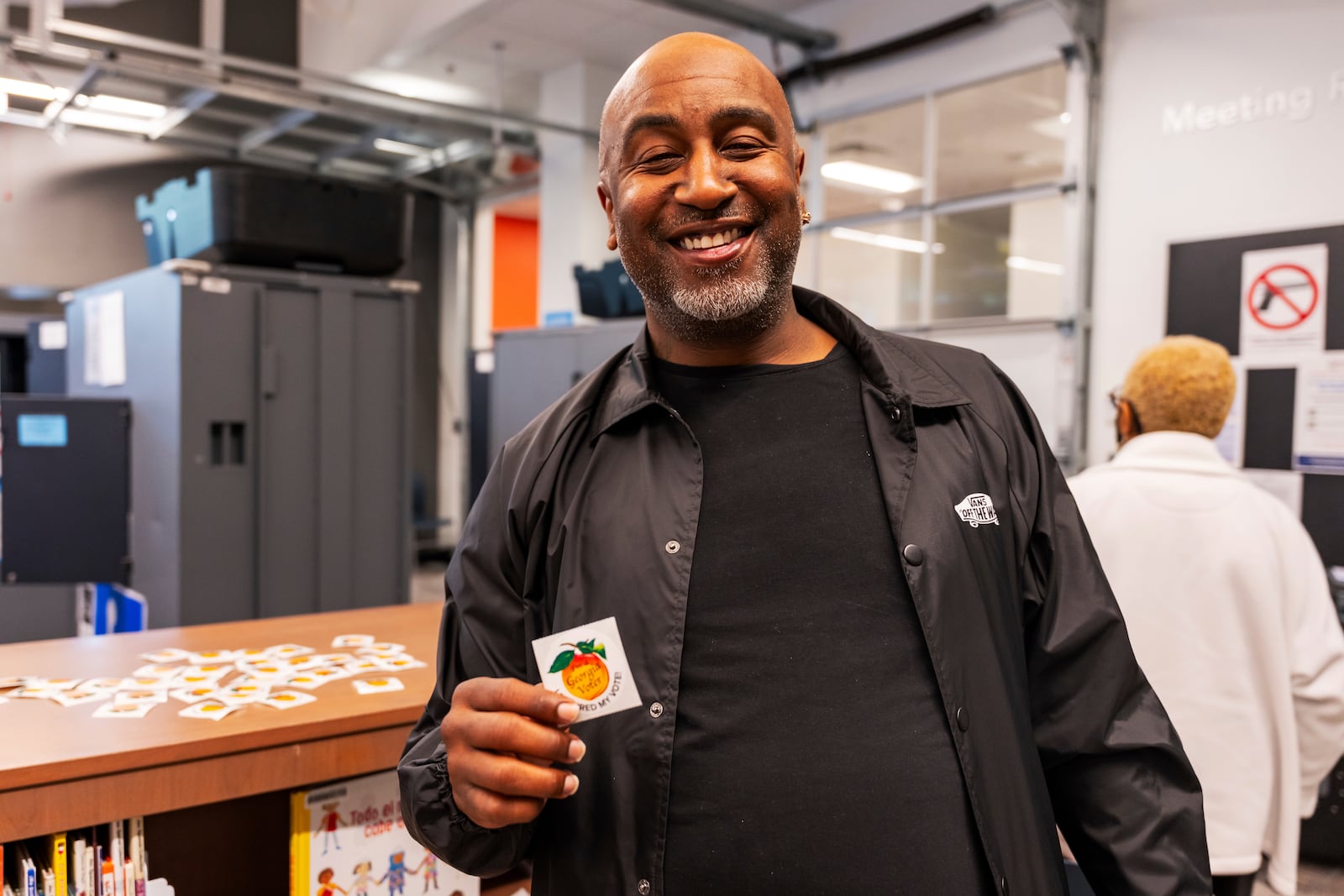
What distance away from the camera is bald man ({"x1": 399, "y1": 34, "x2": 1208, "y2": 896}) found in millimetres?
1122

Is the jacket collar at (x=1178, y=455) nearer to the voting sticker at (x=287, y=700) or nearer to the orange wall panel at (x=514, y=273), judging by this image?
the voting sticker at (x=287, y=700)

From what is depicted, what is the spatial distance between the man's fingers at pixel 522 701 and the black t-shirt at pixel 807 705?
0.60 feet

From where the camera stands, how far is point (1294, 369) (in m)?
4.42

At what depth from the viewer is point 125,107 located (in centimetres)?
765

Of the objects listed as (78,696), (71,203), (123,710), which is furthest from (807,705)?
(71,203)

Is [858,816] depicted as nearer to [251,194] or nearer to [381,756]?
[381,756]

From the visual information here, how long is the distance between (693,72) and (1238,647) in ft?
5.76

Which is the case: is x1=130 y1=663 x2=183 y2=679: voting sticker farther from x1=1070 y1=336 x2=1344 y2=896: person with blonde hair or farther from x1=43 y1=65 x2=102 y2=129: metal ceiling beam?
x1=43 y1=65 x2=102 y2=129: metal ceiling beam

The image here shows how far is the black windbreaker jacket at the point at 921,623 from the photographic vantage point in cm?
115

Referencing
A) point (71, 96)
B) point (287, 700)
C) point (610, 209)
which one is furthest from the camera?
point (71, 96)

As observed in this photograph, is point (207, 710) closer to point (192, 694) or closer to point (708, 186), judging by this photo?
point (192, 694)

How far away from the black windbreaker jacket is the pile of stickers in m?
0.85

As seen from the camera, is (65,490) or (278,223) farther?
(278,223)

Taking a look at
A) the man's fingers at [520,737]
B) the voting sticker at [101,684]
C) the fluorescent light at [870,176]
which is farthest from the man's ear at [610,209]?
the fluorescent light at [870,176]
